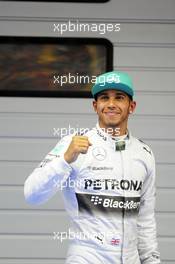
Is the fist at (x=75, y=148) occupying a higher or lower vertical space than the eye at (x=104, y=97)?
lower

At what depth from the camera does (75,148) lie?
2.12 meters

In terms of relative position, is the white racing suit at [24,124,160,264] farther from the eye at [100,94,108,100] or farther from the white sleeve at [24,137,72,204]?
the eye at [100,94,108,100]

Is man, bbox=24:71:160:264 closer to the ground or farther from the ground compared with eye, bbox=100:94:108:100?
closer to the ground

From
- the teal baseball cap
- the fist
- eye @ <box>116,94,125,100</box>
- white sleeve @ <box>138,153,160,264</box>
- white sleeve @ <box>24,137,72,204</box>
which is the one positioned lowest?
→ white sleeve @ <box>138,153,160,264</box>

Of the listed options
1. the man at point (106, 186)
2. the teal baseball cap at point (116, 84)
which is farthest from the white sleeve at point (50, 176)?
the teal baseball cap at point (116, 84)

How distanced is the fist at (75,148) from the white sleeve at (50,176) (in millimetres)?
22

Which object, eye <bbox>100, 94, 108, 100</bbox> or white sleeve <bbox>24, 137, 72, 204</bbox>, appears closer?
white sleeve <bbox>24, 137, 72, 204</bbox>

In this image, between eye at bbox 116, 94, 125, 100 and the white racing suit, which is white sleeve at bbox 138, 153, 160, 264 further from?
eye at bbox 116, 94, 125, 100

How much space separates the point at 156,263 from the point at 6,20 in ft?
4.82

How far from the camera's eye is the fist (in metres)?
2.12

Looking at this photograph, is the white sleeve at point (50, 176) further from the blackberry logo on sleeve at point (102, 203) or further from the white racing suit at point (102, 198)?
the blackberry logo on sleeve at point (102, 203)

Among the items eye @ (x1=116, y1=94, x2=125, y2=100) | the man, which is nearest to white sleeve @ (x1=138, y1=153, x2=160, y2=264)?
the man

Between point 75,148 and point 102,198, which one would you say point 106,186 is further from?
point 75,148

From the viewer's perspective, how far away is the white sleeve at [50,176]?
2141 millimetres
